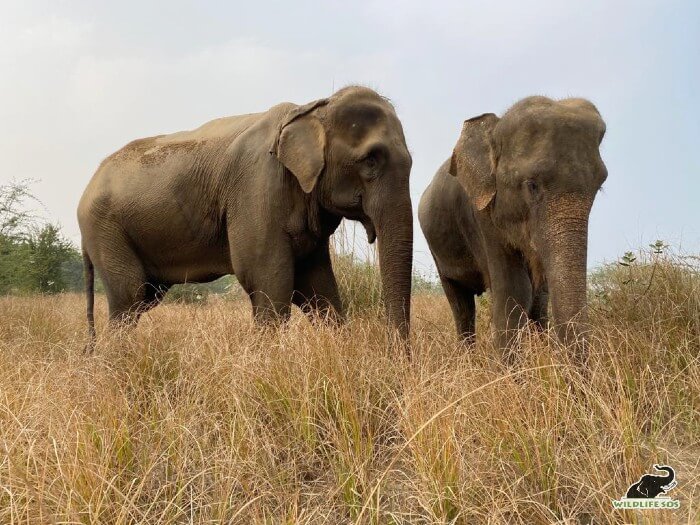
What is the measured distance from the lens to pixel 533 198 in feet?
13.0


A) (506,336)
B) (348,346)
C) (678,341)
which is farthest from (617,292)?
(348,346)

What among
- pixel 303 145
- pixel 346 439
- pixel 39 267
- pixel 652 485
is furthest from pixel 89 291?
pixel 39 267

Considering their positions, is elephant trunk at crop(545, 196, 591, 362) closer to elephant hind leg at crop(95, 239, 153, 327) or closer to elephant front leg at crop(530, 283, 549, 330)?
elephant front leg at crop(530, 283, 549, 330)

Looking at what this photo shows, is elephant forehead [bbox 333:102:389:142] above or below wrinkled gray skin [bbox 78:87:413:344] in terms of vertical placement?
above

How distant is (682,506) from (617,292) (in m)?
2.89

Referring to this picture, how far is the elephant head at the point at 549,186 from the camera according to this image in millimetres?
3713

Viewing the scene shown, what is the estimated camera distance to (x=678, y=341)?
434 centimetres

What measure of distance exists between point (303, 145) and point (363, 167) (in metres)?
0.50

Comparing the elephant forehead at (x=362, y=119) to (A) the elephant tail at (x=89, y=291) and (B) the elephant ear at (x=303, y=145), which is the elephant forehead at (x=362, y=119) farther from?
(A) the elephant tail at (x=89, y=291)

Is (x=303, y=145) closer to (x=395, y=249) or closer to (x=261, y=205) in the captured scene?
(x=261, y=205)

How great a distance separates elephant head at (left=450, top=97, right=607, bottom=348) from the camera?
3713 mm

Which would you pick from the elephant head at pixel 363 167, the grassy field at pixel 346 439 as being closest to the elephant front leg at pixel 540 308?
the grassy field at pixel 346 439

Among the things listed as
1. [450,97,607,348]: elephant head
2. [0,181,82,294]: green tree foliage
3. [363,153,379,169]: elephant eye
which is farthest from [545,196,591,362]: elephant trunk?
[0,181,82,294]: green tree foliage

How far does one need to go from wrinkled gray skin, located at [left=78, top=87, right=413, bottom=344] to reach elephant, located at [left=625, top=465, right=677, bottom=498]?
2354 millimetres
